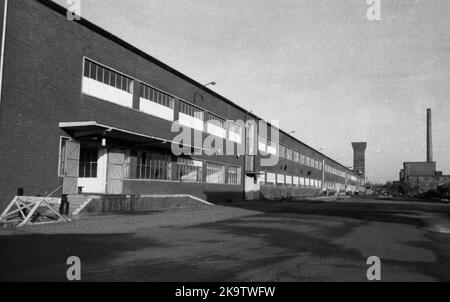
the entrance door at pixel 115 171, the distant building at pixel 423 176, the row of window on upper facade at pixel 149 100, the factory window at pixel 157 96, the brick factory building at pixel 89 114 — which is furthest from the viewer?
the distant building at pixel 423 176

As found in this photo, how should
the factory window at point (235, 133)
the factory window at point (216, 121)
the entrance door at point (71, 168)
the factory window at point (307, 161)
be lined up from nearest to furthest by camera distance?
the entrance door at point (71, 168) → the factory window at point (216, 121) → the factory window at point (235, 133) → the factory window at point (307, 161)

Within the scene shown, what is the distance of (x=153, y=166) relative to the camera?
993 inches

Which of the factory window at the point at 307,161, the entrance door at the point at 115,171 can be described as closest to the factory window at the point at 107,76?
the entrance door at the point at 115,171

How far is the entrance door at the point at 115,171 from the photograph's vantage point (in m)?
21.5

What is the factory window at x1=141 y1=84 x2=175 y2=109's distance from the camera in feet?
80.6

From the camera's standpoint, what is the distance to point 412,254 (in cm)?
924

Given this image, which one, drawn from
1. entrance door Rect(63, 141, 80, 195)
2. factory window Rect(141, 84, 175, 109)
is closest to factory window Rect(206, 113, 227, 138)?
factory window Rect(141, 84, 175, 109)

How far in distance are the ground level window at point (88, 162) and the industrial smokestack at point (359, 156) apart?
164685 millimetres

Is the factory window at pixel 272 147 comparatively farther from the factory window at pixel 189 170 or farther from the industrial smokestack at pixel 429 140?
the industrial smokestack at pixel 429 140

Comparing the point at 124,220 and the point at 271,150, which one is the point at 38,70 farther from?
the point at 271,150

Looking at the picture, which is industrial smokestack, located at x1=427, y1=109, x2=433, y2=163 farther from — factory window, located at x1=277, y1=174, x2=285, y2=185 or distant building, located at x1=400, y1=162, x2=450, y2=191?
factory window, located at x1=277, y1=174, x2=285, y2=185

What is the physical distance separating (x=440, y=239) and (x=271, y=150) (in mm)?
38900

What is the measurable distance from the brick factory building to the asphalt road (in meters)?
4.47

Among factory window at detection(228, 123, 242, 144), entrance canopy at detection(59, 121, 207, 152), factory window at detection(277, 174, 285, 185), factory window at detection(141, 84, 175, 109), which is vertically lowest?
factory window at detection(277, 174, 285, 185)
